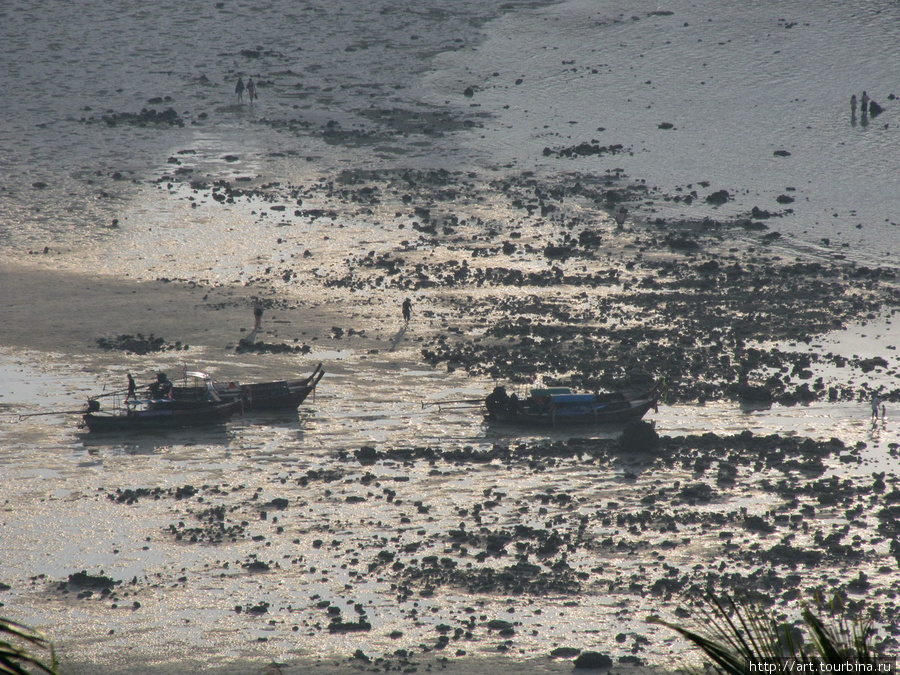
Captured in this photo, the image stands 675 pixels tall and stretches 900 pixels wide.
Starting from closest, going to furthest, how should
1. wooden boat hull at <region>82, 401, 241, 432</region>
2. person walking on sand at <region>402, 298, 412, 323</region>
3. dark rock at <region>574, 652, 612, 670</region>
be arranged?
dark rock at <region>574, 652, 612, 670</region> < wooden boat hull at <region>82, 401, 241, 432</region> < person walking on sand at <region>402, 298, 412, 323</region>

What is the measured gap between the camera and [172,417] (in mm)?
30125

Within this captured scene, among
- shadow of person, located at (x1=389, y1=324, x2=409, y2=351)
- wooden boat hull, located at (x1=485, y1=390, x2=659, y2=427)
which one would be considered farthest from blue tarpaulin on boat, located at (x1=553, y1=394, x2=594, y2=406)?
shadow of person, located at (x1=389, y1=324, x2=409, y2=351)

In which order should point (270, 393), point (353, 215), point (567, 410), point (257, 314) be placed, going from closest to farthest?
point (567, 410)
point (270, 393)
point (257, 314)
point (353, 215)

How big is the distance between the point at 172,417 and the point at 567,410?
11107 millimetres

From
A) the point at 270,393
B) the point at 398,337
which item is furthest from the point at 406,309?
the point at 270,393

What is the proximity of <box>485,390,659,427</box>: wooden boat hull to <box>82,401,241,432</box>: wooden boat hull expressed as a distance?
754 centimetres

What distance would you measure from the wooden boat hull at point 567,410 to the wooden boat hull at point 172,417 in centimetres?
754

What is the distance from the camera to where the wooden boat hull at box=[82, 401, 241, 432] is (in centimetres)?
2972

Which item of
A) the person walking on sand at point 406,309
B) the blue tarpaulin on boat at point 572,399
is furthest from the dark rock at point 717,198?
the blue tarpaulin on boat at point 572,399

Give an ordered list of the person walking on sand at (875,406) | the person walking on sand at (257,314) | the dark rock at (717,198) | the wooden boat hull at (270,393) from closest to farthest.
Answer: the person walking on sand at (875,406) → the wooden boat hull at (270,393) → the person walking on sand at (257,314) → the dark rock at (717,198)

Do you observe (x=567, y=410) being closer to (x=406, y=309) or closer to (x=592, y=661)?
(x=406, y=309)

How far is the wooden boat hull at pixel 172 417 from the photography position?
2972 centimetres

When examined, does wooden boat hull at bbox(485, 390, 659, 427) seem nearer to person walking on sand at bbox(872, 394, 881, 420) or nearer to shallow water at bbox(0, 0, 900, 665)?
shallow water at bbox(0, 0, 900, 665)

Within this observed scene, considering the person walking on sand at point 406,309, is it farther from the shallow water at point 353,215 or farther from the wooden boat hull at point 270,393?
the wooden boat hull at point 270,393
